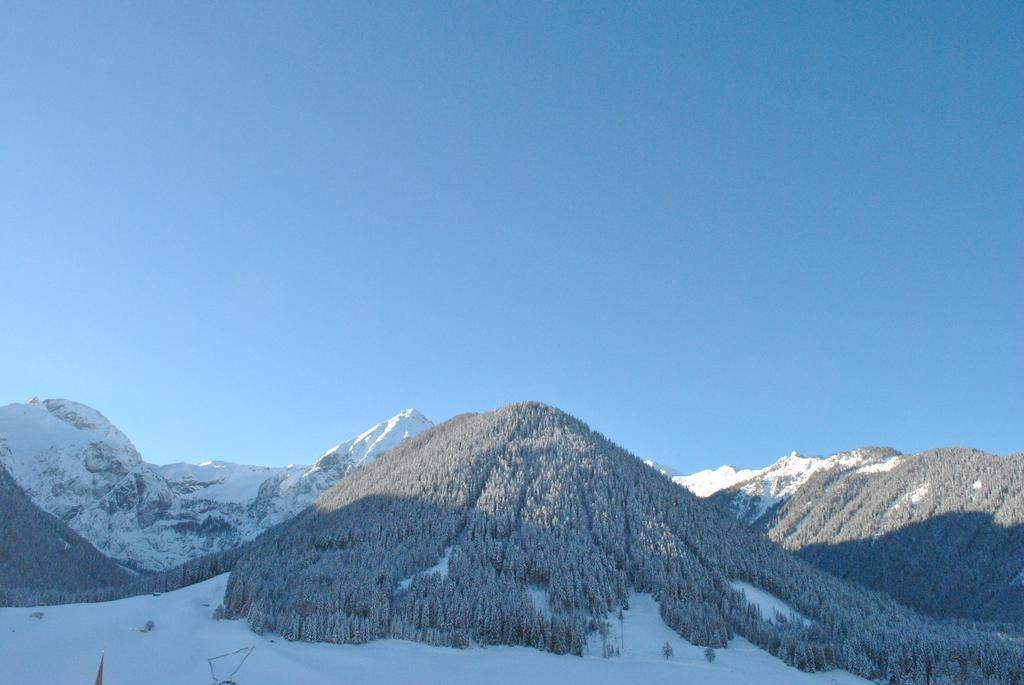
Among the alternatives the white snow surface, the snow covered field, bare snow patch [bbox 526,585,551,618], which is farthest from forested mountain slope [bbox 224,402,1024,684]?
the snow covered field

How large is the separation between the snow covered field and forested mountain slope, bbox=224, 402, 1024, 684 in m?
5.15

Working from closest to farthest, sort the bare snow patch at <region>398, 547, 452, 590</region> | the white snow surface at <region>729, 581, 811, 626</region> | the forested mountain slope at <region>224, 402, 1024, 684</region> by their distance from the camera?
the forested mountain slope at <region>224, 402, 1024, 684</region>, the white snow surface at <region>729, 581, 811, 626</region>, the bare snow patch at <region>398, 547, 452, 590</region>

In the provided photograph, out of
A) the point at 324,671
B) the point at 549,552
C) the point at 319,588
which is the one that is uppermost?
the point at 549,552

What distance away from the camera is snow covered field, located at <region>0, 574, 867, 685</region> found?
112 meters

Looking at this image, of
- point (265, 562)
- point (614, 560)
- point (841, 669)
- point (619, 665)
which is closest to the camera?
point (619, 665)

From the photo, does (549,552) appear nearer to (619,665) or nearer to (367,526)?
(619,665)

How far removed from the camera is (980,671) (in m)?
135

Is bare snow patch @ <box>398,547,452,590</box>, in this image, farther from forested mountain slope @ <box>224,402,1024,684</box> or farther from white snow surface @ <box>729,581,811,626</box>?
white snow surface @ <box>729,581,811,626</box>

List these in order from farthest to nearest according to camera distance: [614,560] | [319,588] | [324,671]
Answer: [614,560]
[319,588]
[324,671]

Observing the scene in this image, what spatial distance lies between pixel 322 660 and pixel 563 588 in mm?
55376

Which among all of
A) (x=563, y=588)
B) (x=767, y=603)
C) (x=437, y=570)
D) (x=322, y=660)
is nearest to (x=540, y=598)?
(x=563, y=588)

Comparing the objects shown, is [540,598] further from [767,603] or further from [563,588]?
[767,603]

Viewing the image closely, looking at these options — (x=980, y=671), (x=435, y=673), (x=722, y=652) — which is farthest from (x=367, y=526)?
(x=980, y=671)

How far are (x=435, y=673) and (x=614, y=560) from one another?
66823 millimetres
